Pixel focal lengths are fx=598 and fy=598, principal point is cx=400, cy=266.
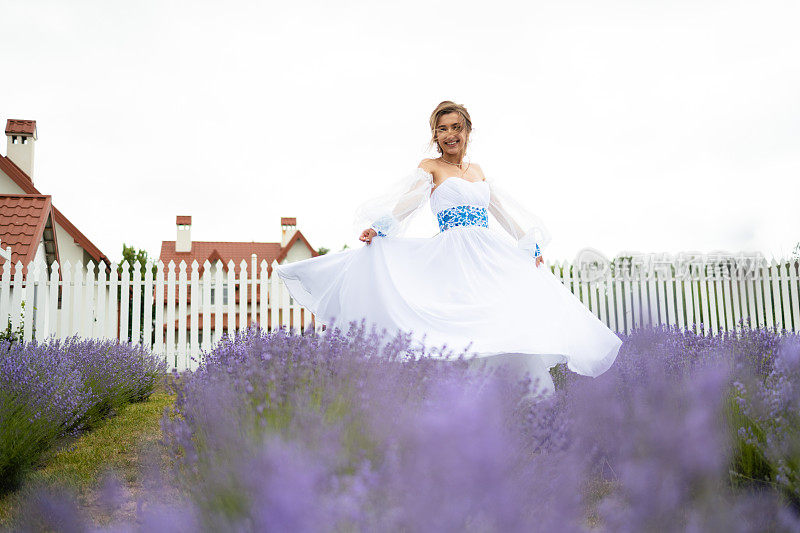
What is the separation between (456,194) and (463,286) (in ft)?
2.10

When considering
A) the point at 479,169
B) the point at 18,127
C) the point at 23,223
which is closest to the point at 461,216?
the point at 479,169

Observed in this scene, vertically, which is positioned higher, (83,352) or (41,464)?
(83,352)

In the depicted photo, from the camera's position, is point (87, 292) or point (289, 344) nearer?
point (289, 344)

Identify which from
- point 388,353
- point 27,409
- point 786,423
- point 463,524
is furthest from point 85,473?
point 786,423

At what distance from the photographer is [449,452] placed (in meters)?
1.23

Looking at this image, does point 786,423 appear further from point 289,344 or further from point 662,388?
point 289,344

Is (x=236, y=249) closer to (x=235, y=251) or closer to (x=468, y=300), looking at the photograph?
(x=235, y=251)

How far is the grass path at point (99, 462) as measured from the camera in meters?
2.50

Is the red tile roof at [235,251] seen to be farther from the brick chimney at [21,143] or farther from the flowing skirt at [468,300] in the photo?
the flowing skirt at [468,300]

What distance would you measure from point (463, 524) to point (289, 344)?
170cm

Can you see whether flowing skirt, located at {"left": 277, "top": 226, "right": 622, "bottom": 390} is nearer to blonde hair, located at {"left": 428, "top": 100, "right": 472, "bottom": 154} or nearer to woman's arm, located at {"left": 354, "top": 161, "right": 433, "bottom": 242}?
woman's arm, located at {"left": 354, "top": 161, "right": 433, "bottom": 242}

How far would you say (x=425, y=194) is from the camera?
12.7 ft

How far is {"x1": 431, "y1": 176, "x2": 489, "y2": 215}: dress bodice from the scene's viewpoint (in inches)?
149

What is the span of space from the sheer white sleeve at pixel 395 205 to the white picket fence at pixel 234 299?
11.4ft
